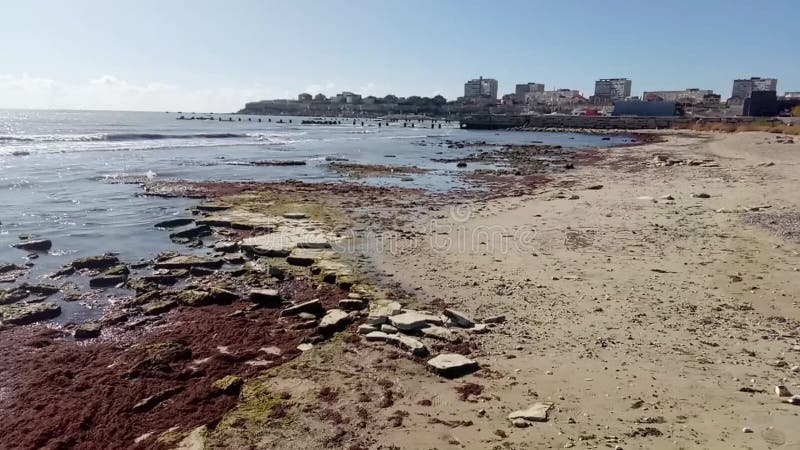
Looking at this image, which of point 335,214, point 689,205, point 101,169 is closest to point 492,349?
point 335,214

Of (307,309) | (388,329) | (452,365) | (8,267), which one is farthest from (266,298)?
(8,267)

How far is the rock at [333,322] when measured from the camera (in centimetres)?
772

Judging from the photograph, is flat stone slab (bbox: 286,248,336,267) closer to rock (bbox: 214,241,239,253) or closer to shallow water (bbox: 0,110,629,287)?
rock (bbox: 214,241,239,253)

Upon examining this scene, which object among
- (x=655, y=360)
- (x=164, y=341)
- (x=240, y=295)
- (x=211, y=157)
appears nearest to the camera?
(x=655, y=360)

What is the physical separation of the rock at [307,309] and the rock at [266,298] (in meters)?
0.53

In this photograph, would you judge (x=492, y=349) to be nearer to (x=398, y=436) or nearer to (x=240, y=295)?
(x=398, y=436)

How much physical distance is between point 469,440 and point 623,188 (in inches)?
743

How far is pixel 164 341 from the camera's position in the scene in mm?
7512

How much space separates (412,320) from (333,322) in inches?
46.3

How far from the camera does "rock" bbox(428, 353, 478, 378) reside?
20.5 ft

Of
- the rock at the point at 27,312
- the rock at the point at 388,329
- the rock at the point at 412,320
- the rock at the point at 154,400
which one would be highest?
the rock at the point at 412,320

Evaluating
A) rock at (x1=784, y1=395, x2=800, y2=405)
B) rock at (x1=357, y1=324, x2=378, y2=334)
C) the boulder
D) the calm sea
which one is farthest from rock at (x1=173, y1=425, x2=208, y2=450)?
the calm sea

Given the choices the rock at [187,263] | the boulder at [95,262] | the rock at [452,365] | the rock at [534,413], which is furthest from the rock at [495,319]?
the boulder at [95,262]

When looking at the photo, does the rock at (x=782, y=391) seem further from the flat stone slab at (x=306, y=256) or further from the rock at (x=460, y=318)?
the flat stone slab at (x=306, y=256)
